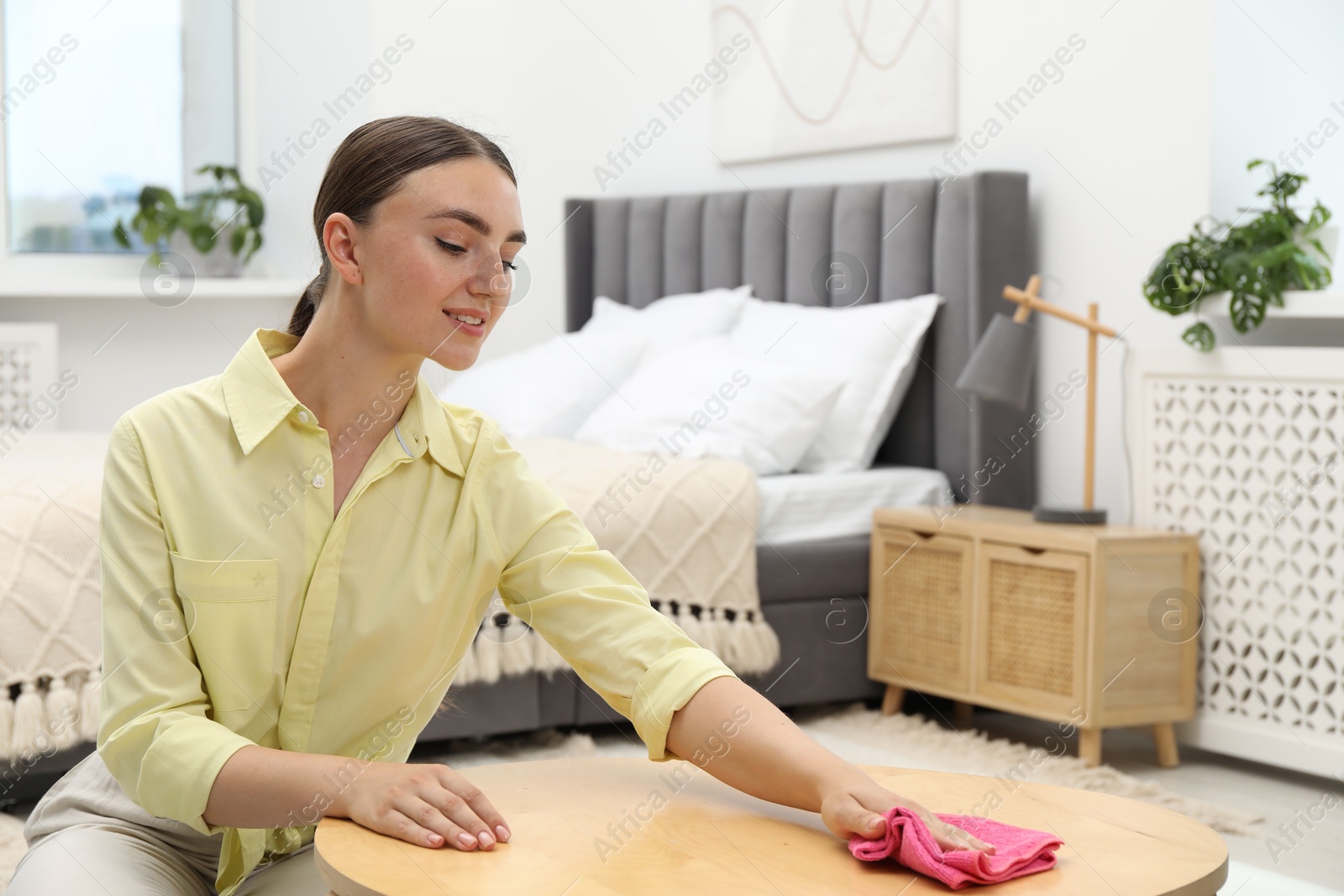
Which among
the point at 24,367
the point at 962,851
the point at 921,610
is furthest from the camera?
the point at 24,367

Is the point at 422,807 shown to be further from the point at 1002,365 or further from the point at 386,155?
the point at 1002,365

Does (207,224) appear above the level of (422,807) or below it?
above

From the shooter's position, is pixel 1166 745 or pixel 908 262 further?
pixel 908 262

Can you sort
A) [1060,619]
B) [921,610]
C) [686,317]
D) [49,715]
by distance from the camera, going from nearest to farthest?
[49,715], [1060,619], [921,610], [686,317]

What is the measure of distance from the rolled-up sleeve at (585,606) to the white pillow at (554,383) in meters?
2.40

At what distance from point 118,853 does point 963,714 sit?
2436 mm

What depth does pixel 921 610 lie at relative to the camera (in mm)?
3156

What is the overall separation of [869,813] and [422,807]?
33 centimetres

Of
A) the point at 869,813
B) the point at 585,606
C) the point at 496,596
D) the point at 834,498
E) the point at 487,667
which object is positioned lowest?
the point at 487,667

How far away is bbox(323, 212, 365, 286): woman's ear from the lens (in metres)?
1.21

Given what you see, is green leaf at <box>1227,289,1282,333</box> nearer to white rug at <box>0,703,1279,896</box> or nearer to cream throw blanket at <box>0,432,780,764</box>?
white rug at <box>0,703,1279,896</box>

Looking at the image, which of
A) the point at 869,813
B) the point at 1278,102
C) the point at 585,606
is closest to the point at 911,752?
the point at 1278,102

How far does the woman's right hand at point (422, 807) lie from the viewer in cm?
100

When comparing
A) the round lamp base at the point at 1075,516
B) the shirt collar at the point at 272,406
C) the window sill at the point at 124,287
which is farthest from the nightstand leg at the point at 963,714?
the window sill at the point at 124,287
